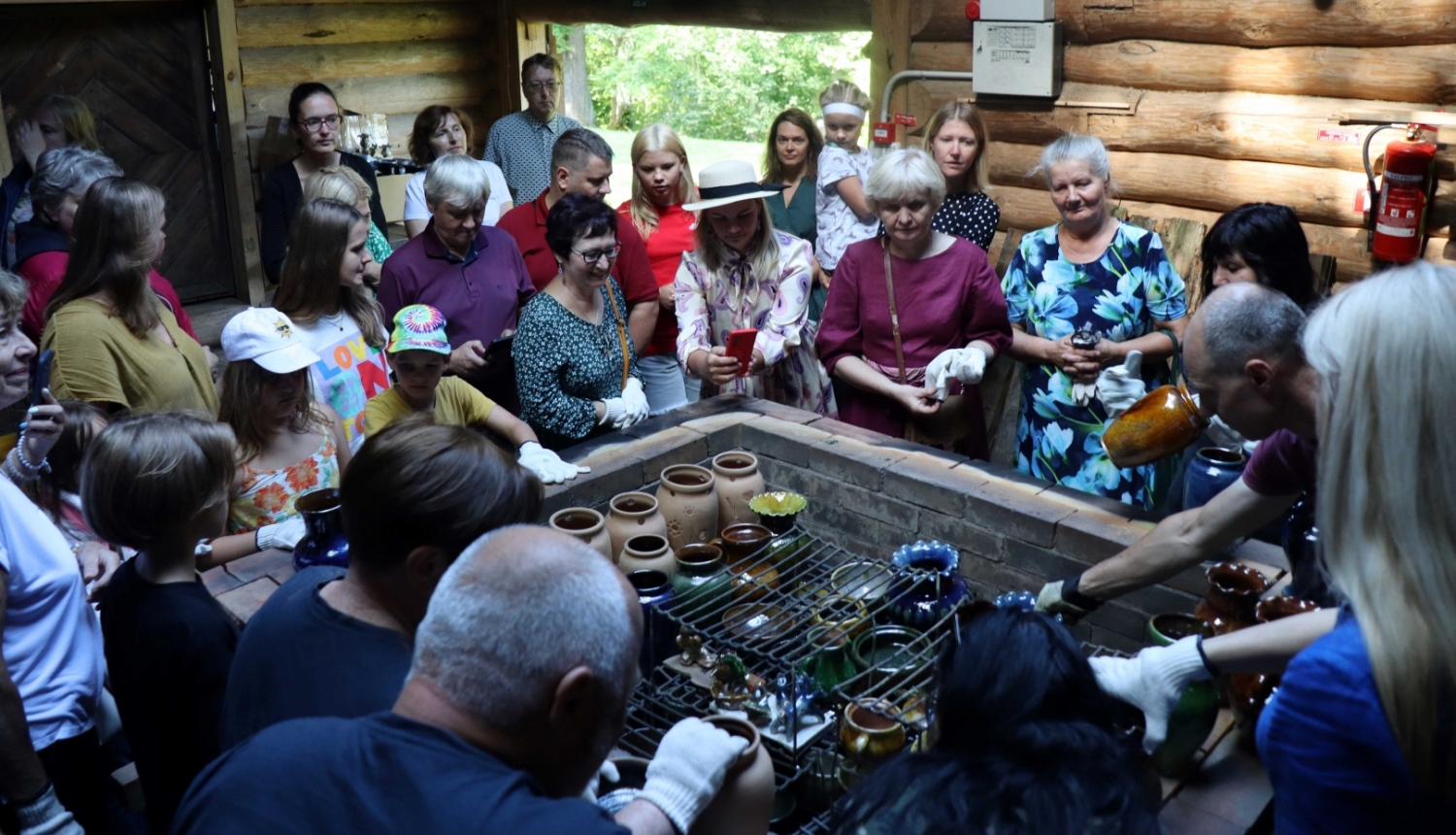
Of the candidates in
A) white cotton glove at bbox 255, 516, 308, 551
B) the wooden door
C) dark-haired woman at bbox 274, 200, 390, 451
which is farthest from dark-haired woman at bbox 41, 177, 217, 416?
the wooden door

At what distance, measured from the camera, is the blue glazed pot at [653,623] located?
8.89 feet

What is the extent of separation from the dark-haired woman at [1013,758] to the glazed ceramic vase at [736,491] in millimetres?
1745

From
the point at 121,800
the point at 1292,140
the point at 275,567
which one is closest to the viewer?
the point at 121,800

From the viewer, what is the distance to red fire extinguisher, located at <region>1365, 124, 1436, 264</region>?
15.0 ft

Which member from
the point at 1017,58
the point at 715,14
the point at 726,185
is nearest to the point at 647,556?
the point at 726,185

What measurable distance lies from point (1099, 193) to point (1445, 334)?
2.62 metres

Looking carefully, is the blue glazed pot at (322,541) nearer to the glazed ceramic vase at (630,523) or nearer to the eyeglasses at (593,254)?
the glazed ceramic vase at (630,523)

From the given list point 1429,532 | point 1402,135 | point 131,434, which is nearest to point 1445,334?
point 1429,532

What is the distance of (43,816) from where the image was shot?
2346mm

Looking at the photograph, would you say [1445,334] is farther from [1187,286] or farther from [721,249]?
[1187,286]

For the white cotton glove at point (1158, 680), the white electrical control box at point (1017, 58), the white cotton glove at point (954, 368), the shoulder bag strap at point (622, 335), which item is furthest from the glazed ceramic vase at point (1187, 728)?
the white electrical control box at point (1017, 58)

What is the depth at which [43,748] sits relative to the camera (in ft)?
8.13

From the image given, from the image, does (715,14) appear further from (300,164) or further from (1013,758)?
(1013,758)

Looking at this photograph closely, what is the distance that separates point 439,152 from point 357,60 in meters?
1.78
